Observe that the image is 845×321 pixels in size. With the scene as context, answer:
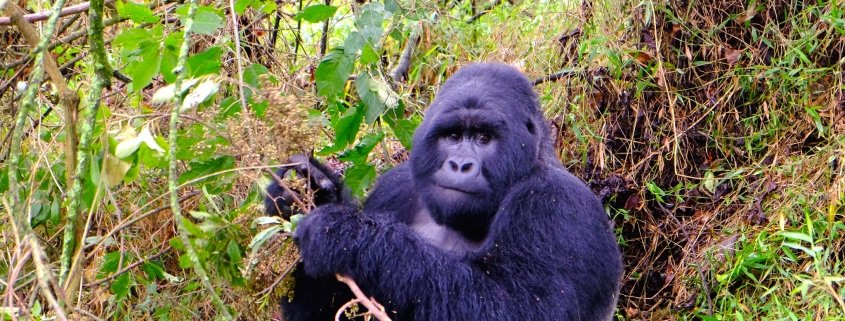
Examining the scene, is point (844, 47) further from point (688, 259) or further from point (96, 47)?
point (96, 47)

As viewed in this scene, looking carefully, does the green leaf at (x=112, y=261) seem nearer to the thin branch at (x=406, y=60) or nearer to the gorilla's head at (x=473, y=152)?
the gorilla's head at (x=473, y=152)

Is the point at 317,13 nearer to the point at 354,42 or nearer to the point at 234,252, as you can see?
the point at 354,42

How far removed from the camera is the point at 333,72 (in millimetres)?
3541

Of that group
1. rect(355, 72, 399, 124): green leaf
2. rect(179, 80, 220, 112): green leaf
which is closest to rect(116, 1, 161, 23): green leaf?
rect(179, 80, 220, 112): green leaf

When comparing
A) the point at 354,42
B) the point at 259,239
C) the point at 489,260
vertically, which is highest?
the point at 354,42

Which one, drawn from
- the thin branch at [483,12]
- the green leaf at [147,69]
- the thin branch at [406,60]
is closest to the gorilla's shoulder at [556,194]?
the green leaf at [147,69]

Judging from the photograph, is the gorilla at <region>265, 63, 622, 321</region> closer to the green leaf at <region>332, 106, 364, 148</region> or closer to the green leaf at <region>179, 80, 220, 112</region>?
the green leaf at <region>332, 106, 364, 148</region>

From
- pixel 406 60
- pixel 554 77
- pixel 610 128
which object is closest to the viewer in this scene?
pixel 610 128

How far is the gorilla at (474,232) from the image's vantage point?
316 centimetres

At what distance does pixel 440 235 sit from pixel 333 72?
0.77 metres

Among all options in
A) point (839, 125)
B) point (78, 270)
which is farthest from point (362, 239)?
point (839, 125)

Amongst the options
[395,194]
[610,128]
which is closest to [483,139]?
[395,194]

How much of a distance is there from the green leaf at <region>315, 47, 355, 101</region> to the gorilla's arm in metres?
0.54

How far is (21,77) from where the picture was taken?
454 centimetres
